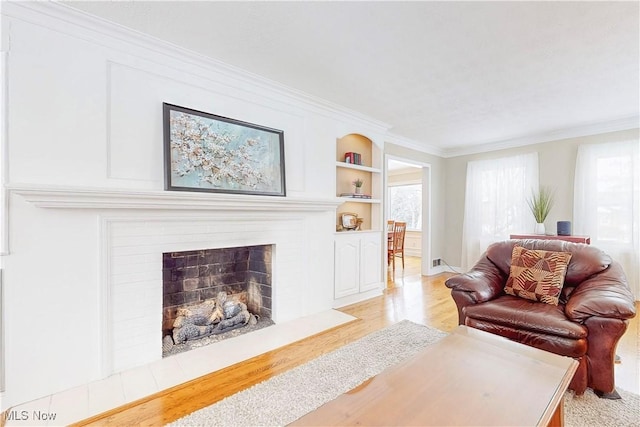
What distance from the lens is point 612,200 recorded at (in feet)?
13.0

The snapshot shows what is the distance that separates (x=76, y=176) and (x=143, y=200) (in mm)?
416

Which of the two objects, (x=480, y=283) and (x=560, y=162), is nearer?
(x=480, y=283)

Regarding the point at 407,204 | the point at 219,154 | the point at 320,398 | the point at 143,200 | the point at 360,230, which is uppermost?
the point at 219,154

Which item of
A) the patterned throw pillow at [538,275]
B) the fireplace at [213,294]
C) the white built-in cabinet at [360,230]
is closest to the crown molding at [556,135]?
the white built-in cabinet at [360,230]

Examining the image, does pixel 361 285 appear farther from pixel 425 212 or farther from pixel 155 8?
pixel 155 8

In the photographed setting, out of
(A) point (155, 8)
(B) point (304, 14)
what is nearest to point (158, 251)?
(A) point (155, 8)

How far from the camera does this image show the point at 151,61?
2.27m

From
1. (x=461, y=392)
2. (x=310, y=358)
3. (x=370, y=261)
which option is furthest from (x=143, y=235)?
(x=370, y=261)

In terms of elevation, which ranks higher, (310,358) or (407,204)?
(407,204)

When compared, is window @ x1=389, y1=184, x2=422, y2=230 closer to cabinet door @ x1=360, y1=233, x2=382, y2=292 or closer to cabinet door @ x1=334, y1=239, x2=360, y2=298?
cabinet door @ x1=360, y1=233, x2=382, y2=292

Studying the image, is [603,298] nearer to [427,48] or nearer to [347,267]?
[427,48]

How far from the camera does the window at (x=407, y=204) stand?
7930mm

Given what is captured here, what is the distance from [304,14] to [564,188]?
4.56 metres

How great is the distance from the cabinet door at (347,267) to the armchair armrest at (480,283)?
4.59ft
